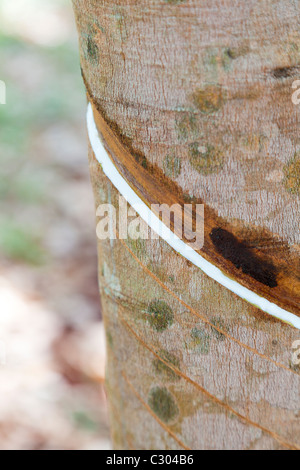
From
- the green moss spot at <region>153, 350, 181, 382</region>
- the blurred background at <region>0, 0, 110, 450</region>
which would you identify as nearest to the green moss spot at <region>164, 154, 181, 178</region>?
the green moss spot at <region>153, 350, 181, 382</region>

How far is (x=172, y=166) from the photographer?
580mm

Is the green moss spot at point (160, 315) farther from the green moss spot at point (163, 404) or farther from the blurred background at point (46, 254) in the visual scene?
the blurred background at point (46, 254)

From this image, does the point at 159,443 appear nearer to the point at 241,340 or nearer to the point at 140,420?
the point at 140,420

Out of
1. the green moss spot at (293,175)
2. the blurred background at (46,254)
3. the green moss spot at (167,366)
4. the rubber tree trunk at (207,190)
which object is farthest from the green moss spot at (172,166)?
the blurred background at (46,254)

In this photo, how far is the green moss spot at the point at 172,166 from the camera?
57 centimetres

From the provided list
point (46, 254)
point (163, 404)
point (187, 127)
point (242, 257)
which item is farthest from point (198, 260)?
point (46, 254)

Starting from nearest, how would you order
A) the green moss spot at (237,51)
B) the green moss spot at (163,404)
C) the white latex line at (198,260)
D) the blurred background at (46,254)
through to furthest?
1. the green moss spot at (237,51)
2. the white latex line at (198,260)
3. the green moss spot at (163,404)
4. the blurred background at (46,254)

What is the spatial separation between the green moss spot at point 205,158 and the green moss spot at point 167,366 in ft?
0.89

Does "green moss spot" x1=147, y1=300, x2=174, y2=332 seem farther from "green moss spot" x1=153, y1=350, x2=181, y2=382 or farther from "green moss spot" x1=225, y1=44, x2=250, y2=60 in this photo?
"green moss spot" x1=225, y1=44, x2=250, y2=60

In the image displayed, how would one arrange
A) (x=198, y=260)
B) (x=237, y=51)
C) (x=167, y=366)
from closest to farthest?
1. (x=237, y=51)
2. (x=198, y=260)
3. (x=167, y=366)

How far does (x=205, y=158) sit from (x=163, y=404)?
0.39 m

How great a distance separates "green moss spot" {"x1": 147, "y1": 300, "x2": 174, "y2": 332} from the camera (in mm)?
668

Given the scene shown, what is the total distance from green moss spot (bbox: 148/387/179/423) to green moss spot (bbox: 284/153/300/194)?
0.35 m

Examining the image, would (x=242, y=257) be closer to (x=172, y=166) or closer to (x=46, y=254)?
(x=172, y=166)
